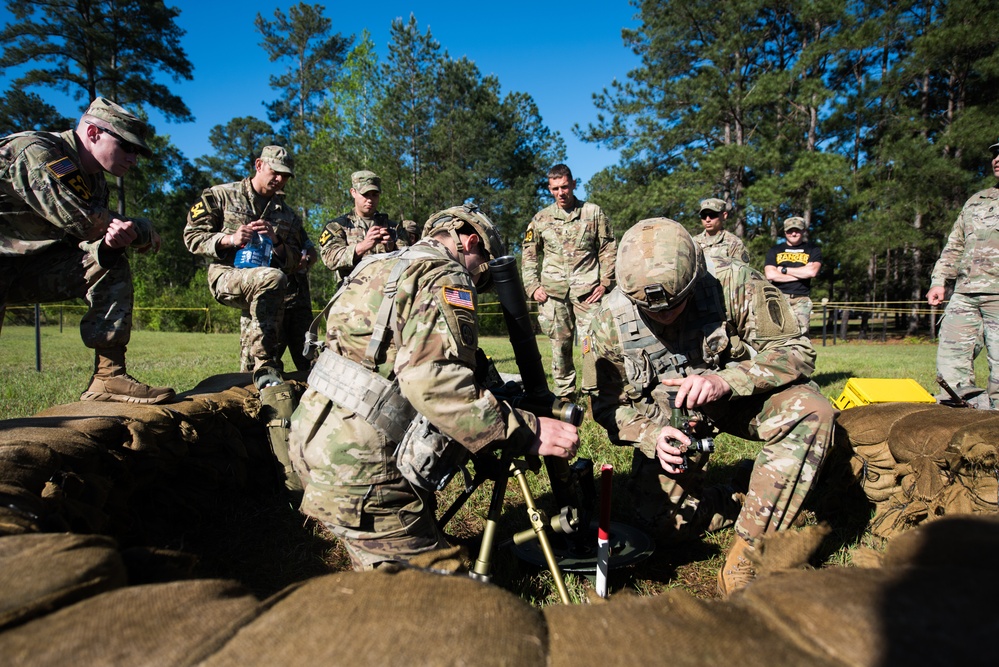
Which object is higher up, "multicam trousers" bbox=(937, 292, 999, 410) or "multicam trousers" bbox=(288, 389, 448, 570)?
"multicam trousers" bbox=(937, 292, 999, 410)

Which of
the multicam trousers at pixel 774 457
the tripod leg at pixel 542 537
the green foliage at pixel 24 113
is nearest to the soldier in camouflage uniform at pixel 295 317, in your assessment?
the tripod leg at pixel 542 537

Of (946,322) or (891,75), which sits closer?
(946,322)

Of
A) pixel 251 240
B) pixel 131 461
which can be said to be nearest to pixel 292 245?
pixel 251 240

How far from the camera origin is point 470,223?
268 centimetres

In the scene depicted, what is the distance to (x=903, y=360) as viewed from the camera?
1144 cm

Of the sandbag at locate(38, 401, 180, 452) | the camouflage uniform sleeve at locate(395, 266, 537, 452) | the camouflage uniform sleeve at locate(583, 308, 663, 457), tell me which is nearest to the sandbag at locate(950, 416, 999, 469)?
the camouflage uniform sleeve at locate(583, 308, 663, 457)

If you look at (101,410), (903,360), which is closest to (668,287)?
(101,410)

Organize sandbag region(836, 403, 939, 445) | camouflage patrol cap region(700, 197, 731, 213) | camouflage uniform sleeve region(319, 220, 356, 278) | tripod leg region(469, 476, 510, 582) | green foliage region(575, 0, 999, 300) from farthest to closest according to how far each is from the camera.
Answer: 1. green foliage region(575, 0, 999, 300)
2. camouflage patrol cap region(700, 197, 731, 213)
3. camouflage uniform sleeve region(319, 220, 356, 278)
4. sandbag region(836, 403, 939, 445)
5. tripod leg region(469, 476, 510, 582)

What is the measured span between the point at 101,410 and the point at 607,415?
9.10 feet

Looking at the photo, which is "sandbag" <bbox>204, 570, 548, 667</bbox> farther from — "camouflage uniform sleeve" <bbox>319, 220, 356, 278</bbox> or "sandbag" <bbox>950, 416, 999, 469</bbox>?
"camouflage uniform sleeve" <bbox>319, 220, 356, 278</bbox>

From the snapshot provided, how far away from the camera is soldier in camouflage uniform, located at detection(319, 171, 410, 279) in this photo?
582cm

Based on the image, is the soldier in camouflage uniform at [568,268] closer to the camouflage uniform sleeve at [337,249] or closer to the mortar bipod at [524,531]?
the camouflage uniform sleeve at [337,249]

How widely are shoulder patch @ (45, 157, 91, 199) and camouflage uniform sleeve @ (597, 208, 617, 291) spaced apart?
519cm

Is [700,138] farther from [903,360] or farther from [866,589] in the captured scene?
[866,589]
